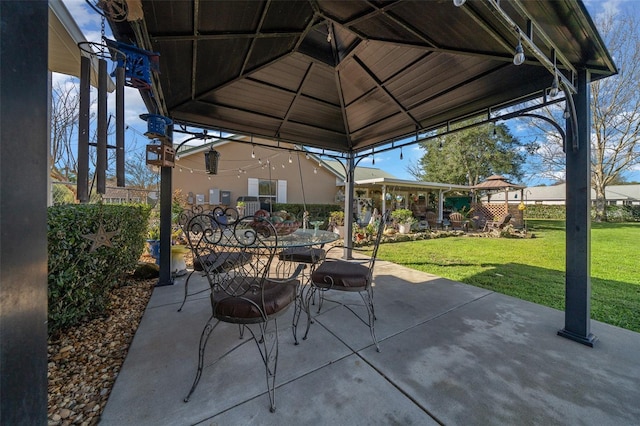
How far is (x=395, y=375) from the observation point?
5.90 feet

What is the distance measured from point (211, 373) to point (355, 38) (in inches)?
138

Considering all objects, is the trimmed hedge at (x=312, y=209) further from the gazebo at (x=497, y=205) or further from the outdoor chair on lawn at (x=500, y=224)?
the gazebo at (x=497, y=205)

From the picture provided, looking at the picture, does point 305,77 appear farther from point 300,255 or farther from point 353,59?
point 300,255

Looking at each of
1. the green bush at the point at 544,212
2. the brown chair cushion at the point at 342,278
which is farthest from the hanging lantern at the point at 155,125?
the green bush at the point at 544,212

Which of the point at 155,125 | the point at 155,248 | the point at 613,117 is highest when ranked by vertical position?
the point at 613,117

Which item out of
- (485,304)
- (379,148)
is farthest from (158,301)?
(379,148)

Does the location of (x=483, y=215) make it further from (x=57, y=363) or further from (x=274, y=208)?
(x=57, y=363)

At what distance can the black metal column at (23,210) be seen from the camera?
2.27ft

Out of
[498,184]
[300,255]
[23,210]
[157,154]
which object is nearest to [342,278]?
[300,255]

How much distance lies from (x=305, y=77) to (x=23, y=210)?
127 inches

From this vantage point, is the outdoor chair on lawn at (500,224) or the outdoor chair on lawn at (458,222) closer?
the outdoor chair on lawn at (500,224)

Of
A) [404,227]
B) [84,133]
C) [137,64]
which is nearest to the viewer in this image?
[84,133]

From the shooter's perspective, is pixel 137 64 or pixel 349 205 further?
pixel 349 205

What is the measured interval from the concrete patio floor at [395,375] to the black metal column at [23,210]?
3.14 ft
